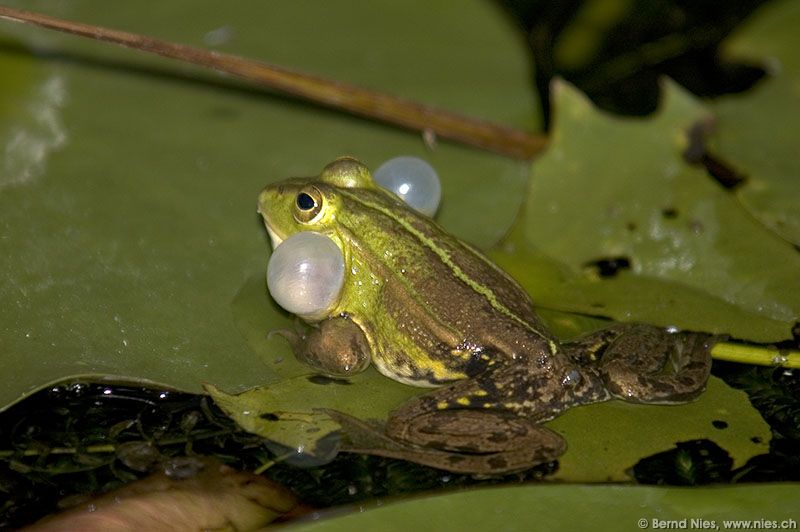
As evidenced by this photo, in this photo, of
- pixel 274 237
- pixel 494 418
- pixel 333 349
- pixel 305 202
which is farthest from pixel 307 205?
pixel 494 418

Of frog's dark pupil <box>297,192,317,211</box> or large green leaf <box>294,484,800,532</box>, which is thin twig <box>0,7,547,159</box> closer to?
frog's dark pupil <box>297,192,317,211</box>

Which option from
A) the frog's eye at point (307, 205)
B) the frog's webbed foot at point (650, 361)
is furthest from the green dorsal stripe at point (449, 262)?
the frog's webbed foot at point (650, 361)

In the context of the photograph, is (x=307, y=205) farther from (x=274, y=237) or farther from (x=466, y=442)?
(x=466, y=442)

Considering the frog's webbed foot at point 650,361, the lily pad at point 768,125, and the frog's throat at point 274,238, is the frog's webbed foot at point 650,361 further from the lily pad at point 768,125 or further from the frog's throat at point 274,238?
the frog's throat at point 274,238

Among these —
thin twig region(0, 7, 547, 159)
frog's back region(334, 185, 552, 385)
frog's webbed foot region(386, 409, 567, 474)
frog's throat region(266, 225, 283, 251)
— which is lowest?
frog's webbed foot region(386, 409, 567, 474)

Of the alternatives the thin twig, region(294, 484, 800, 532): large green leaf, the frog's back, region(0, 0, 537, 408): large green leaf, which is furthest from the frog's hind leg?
the thin twig

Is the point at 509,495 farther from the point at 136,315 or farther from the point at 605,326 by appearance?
the point at 136,315
